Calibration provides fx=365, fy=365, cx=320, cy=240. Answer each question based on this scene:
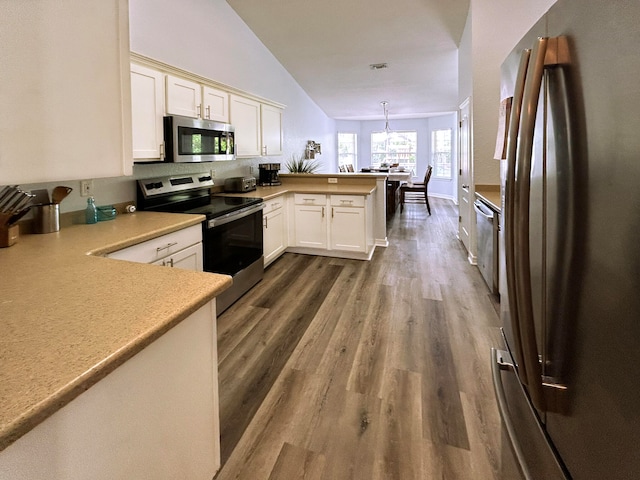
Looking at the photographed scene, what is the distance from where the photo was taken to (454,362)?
227 centimetres

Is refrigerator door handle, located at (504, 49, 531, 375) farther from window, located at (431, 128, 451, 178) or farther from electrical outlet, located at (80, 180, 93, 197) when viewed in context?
window, located at (431, 128, 451, 178)

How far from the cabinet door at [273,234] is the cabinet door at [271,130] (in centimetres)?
86

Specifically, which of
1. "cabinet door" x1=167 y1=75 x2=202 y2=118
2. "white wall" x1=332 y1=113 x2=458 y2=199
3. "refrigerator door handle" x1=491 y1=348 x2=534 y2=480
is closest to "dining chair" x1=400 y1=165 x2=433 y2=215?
"white wall" x1=332 y1=113 x2=458 y2=199

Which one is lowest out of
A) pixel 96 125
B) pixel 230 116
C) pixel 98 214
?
pixel 98 214

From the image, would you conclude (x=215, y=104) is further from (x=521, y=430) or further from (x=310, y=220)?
(x=521, y=430)

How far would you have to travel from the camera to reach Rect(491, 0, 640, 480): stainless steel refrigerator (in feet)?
1.62

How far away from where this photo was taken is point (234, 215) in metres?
3.09

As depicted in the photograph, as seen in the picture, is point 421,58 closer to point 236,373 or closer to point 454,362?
point 454,362

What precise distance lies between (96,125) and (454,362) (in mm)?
2225

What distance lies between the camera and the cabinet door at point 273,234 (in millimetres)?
4004

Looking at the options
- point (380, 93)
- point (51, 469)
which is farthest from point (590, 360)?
point (380, 93)

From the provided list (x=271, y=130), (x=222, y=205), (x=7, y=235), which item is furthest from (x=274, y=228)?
(x=7, y=235)

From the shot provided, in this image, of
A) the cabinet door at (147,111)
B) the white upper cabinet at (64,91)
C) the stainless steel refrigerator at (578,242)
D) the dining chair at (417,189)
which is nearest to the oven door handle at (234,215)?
the cabinet door at (147,111)

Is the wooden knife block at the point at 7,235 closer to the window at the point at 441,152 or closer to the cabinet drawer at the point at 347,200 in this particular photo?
the cabinet drawer at the point at 347,200
